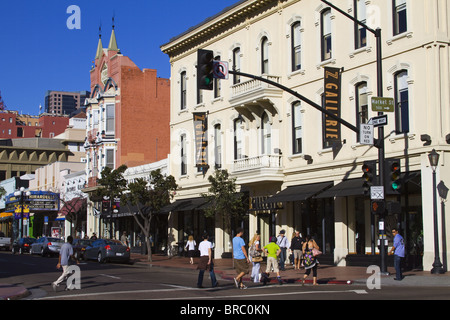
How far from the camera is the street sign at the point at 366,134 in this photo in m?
22.2

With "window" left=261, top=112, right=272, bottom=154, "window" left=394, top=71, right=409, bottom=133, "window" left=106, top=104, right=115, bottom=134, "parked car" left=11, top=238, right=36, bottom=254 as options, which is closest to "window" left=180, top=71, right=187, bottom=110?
"window" left=261, top=112, right=272, bottom=154

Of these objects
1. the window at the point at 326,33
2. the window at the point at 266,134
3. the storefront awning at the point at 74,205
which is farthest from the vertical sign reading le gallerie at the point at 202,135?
the storefront awning at the point at 74,205

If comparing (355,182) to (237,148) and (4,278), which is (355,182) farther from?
(4,278)

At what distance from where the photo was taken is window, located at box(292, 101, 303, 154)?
1292 inches

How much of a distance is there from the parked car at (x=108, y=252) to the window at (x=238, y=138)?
843 centimetres

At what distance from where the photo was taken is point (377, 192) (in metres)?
22.3

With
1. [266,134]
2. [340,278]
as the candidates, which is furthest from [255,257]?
[266,134]

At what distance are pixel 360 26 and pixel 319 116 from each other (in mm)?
4785

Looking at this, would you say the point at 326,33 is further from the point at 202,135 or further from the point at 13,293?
the point at 13,293

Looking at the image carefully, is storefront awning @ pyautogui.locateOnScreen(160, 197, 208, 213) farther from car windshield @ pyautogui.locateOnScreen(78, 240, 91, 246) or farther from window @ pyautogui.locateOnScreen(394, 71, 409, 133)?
window @ pyautogui.locateOnScreen(394, 71, 409, 133)

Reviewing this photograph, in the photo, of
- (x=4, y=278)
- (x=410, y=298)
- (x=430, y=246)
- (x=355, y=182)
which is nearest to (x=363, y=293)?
(x=410, y=298)

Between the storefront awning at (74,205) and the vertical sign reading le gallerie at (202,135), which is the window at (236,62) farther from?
the storefront awning at (74,205)

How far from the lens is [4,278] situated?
83.9 ft

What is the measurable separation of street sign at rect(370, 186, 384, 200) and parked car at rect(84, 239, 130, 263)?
1918 centimetres
